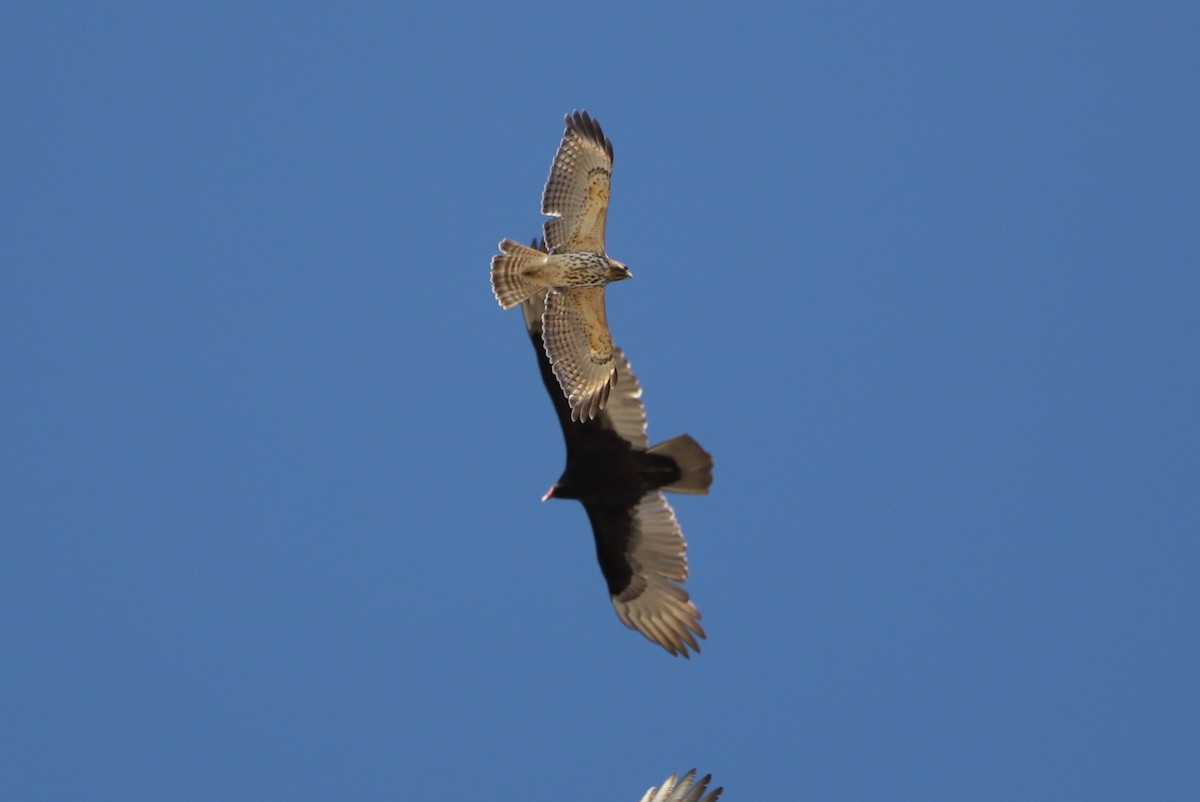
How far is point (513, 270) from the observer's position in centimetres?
1623

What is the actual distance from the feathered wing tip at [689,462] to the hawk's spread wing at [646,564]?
0.28 m

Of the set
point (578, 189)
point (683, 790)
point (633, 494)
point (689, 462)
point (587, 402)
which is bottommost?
point (683, 790)

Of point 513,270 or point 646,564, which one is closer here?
point 513,270

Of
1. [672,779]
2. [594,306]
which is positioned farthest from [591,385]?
[672,779]

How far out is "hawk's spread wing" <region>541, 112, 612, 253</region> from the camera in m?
16.2

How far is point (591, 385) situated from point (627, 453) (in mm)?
1719

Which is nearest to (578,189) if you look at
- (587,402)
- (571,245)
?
(571,245)

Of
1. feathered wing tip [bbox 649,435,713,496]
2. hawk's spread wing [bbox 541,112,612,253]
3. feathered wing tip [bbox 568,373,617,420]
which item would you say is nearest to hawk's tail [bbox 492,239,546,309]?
hawk's spread wing [bbox 541,112,612,253]

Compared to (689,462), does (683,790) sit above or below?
below

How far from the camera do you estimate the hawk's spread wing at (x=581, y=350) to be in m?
16.5

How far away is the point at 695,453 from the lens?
18375 mm

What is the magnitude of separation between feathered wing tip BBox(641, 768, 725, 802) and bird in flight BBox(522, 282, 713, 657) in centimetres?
215

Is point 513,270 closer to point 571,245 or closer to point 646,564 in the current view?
point 571,245

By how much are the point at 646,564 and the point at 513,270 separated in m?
3.58
